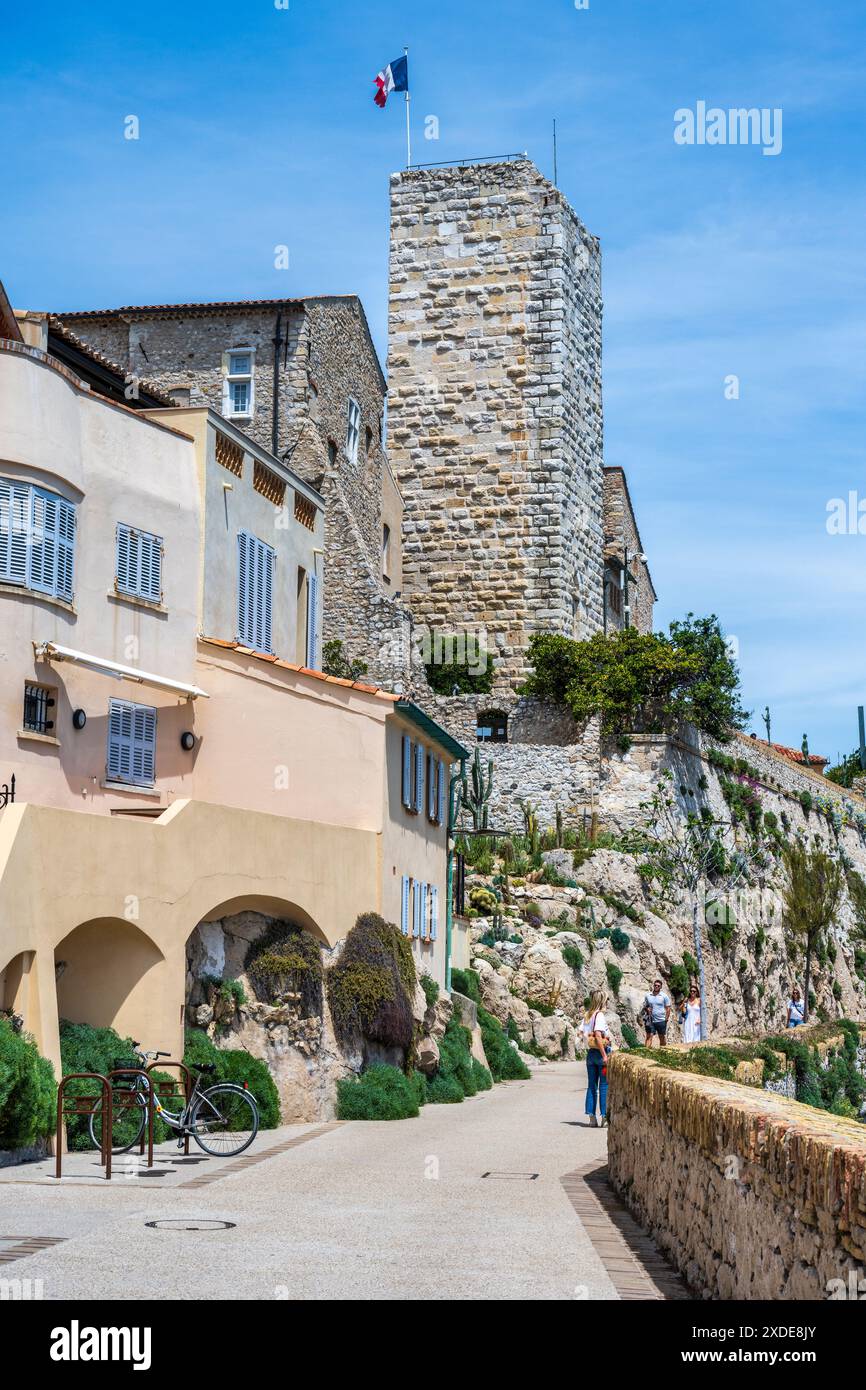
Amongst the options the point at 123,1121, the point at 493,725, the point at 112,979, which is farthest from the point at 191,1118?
the point at 493,725

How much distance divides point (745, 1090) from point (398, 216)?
151ft

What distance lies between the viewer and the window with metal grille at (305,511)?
30073 millimetres

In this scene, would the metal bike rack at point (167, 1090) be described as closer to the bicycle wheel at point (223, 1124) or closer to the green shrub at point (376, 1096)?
the bicycle wheel at point (223, 1124)

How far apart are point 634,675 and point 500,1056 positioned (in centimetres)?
1878

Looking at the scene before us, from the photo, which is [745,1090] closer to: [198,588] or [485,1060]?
[198,588]

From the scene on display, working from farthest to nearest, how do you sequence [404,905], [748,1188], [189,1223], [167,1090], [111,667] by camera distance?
[404,905], [111,667], [167,1090], [189,1223], [748,1188]

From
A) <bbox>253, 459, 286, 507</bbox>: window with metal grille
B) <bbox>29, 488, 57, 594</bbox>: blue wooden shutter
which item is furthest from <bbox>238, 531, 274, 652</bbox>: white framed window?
<bbox>29, 488, 57, 594</bbox>: blue wooden shutter

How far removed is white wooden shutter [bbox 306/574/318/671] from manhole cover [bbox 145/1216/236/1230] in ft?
60.9

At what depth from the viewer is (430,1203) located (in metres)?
14.0

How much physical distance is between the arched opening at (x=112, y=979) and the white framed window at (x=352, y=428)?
29.4m

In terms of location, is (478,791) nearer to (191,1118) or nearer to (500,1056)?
(500,1056)

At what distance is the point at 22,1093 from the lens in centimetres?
1579

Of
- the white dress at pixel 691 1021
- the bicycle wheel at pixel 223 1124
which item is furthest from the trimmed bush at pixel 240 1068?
the white dress at pixel 691 1021
